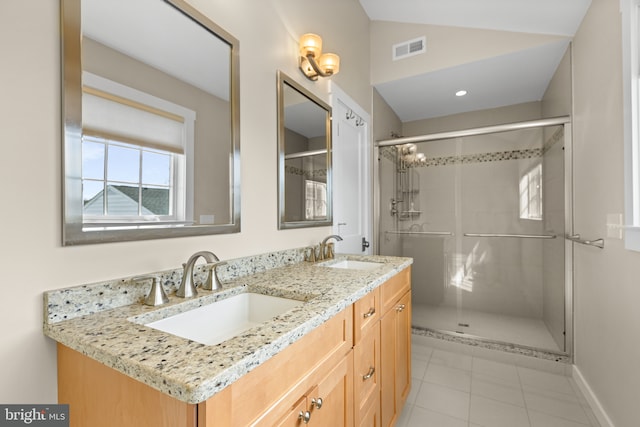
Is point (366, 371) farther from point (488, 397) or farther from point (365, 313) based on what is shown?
point (488, 397)

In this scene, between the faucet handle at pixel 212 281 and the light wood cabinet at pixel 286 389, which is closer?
the light wood cabinet at pixel 286 389

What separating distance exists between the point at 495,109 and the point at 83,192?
13.4ft

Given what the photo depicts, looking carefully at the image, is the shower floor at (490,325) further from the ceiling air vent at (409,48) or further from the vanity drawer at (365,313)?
the ceiling air vent at (409,48)

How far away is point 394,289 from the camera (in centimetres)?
157

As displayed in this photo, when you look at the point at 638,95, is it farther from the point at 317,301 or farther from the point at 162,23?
the point at 162,23

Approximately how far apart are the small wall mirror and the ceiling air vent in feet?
3.94

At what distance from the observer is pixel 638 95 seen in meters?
1.35

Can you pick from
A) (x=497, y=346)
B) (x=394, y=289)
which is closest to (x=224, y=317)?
(x=394, y=289)

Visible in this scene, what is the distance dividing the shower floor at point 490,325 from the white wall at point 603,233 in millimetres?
372

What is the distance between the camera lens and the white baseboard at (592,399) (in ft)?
5.34

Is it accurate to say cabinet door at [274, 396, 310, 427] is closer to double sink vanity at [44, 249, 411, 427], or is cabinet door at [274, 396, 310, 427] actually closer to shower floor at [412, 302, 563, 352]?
double sink vanity at [44, 249, 411, 427]

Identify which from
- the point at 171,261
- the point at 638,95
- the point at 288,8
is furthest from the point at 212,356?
the point at 638,95

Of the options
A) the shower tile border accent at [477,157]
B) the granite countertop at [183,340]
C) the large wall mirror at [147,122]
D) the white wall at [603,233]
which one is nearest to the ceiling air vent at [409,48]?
the shower tile border accent at [477,157]

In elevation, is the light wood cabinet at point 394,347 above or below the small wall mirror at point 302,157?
below
